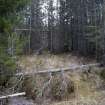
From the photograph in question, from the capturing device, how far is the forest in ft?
16.0

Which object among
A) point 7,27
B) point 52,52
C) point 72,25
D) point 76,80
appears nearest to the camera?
point 7,27

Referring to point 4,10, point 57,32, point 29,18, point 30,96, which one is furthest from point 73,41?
point 4,10

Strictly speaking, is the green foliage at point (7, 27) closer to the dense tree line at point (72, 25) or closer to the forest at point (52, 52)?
the forest at point (52, 52)

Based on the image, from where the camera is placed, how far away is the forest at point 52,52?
4.88m

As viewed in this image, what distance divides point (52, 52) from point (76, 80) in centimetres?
221

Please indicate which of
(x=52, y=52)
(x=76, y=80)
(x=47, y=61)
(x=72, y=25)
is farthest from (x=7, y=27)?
(x=72, y=25)

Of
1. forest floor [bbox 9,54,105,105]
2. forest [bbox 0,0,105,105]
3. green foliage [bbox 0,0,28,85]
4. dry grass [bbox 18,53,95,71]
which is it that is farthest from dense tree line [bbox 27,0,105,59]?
green foliage [bbox 0,0,28,85]

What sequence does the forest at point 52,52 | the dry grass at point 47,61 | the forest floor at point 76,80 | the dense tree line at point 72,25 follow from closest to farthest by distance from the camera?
1. the forest at point 52,52
2. the forest floor at point 76,80
3. the dry grass at point 47,61
4. the dense tree line at point 72,25

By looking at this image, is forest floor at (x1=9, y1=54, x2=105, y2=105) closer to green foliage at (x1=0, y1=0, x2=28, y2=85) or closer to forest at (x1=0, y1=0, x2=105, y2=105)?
forest at (x1=0, y1=0, x2=105, y2=105)

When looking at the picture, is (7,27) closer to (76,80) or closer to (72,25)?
(76,80)

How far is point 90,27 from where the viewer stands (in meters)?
7.67

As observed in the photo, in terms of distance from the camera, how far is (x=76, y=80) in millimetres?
5992

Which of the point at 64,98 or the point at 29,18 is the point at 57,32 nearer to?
the point at 29,18

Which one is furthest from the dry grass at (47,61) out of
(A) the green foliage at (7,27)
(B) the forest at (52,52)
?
(A) the green foliage at (7,27)
